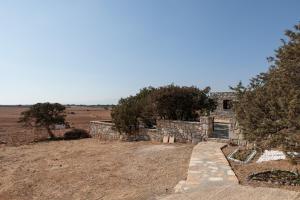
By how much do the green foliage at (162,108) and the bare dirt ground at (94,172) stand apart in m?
3.58

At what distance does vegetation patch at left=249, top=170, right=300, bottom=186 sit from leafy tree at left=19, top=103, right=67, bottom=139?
19565 millimetres

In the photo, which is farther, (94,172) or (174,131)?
(174,131)

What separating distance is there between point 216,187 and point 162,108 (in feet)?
41.4

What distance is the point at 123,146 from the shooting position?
19.0 meters

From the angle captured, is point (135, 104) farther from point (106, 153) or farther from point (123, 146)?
point (106, 153)

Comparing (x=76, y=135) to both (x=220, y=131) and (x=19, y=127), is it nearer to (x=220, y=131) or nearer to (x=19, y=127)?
(x=220, y=131)

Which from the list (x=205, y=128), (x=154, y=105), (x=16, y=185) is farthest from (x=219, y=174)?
(x=154, y=105)

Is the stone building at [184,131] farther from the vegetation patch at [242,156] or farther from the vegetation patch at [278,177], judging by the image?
the vegetation patch at [278,177]

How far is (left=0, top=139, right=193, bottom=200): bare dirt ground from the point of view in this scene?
976cm

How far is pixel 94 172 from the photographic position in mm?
12289

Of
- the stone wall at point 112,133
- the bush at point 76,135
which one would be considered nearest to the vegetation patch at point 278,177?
the stone wall at point 112,133

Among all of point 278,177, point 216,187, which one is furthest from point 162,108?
point 216,187

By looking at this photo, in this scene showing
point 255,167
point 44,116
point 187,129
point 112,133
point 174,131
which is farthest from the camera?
point 44,116

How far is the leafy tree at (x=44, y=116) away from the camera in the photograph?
26.7 m
